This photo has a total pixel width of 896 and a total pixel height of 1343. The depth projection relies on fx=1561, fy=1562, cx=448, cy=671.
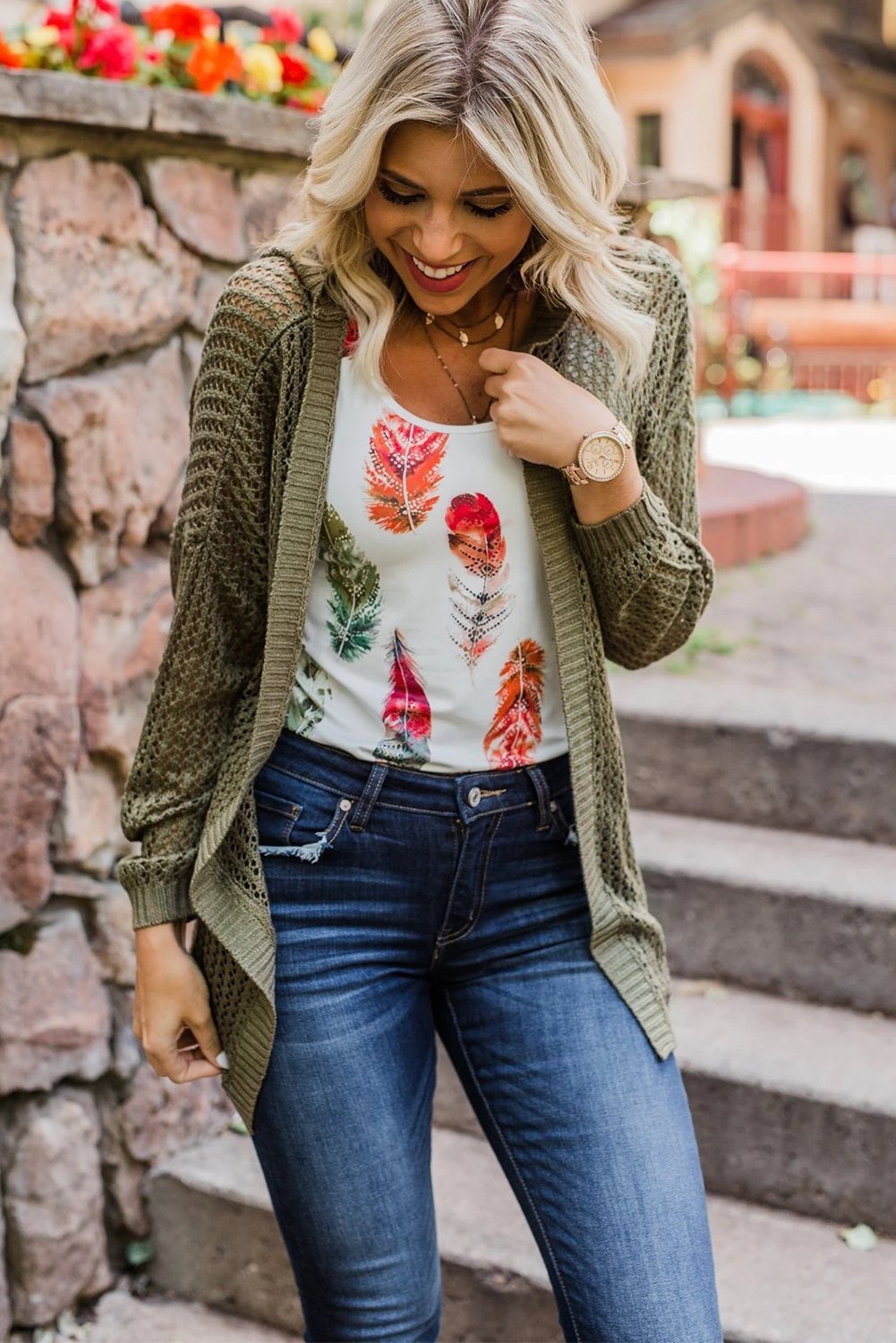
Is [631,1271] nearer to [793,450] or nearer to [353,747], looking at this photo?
[353,747]

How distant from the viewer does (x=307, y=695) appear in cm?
188

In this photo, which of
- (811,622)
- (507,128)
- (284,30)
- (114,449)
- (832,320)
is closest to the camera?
(507,128)

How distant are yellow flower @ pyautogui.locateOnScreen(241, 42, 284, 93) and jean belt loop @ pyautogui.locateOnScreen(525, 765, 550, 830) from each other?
188cm

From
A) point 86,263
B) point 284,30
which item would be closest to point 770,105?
point 284,30

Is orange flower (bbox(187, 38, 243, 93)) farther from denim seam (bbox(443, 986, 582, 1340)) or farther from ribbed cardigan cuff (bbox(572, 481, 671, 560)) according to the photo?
denim seam (bbox(443, 986, 582, 1340))

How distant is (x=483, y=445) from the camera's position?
181 centimetres

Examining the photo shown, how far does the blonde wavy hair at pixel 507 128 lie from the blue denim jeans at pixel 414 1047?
52cm

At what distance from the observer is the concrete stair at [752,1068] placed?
2805 mm

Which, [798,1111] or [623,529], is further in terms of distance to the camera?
[798,1111]

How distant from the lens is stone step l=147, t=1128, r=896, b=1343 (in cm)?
264

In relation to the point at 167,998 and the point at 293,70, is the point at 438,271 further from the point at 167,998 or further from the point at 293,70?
the point at 293,70

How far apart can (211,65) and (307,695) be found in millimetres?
1659

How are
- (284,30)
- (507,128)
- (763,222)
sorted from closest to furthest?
1. (507,128)
2. (284,30)
3. (763,222)

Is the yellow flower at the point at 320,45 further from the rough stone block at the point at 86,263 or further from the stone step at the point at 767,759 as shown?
the stone step at the point at 767,759
